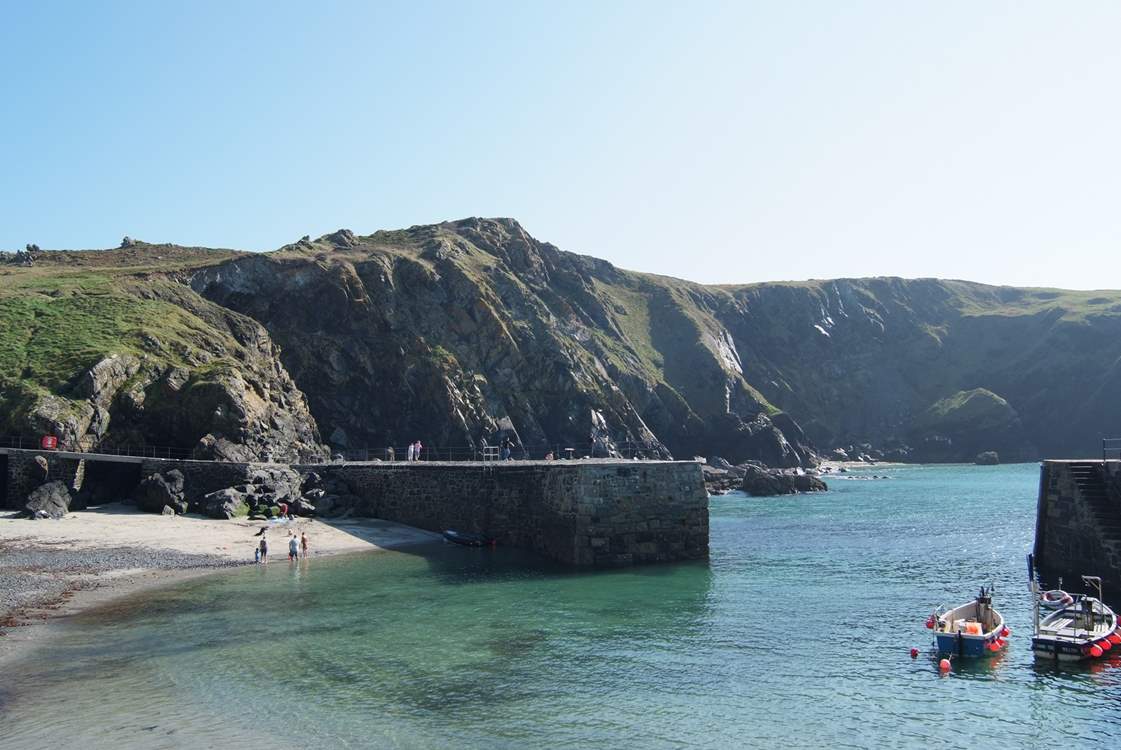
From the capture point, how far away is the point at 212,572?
1469 inches

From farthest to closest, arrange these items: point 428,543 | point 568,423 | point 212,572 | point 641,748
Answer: point 568,423 < point 428,543 < point 212,572 < point 641,748

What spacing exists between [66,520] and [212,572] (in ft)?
39.0

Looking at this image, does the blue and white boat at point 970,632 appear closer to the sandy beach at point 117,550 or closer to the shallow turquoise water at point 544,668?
the shallow turquoise water at point 544,668

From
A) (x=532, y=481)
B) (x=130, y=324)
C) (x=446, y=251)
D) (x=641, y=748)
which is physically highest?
(x=446, y=251)

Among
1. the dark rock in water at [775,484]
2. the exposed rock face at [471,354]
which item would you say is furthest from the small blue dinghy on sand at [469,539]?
the dark rock in water at [775,484]

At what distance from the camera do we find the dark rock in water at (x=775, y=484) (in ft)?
304

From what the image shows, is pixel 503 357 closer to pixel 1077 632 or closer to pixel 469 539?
pixel 469 539

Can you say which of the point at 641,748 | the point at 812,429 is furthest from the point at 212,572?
the point at 812,429

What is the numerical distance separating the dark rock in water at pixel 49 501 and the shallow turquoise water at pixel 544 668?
45.6 ft

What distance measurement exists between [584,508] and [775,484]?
5901 cm

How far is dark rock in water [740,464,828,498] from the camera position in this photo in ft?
304

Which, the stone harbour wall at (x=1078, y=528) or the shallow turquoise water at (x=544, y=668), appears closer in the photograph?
the shallow turquoise water at (x=544, y=668)

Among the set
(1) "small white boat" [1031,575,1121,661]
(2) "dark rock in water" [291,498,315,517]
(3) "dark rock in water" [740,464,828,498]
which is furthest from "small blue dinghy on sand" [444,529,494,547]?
(3) "dark rock in water" [740,464,828,498]

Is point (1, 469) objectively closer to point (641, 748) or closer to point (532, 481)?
point (532, 481)
